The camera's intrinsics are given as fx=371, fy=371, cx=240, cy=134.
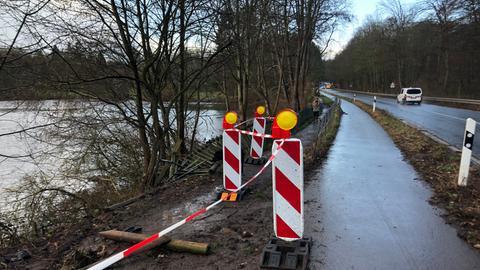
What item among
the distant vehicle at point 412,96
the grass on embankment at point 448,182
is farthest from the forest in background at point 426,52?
the grass on embankment at point 448,182

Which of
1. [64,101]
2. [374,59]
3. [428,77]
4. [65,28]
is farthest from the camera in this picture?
[374,59]

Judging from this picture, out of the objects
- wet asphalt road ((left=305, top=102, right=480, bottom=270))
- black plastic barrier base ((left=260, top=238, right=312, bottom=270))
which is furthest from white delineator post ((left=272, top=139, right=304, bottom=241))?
wet asphalt road ((left=305, top=102, right=480, bottom=270))

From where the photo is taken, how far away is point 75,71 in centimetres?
823

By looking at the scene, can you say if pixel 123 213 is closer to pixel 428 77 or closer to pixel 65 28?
pixel 65 28

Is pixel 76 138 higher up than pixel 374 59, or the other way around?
pixel 374 59

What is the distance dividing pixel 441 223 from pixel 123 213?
15.5 feet

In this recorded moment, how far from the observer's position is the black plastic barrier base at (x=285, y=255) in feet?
12.2

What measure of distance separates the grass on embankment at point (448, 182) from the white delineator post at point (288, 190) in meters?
2.11

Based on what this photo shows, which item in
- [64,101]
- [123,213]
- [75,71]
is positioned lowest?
[123,213]

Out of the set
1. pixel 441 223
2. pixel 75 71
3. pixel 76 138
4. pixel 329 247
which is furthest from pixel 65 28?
pixel 441 223

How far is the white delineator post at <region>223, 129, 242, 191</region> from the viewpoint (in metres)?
6.56

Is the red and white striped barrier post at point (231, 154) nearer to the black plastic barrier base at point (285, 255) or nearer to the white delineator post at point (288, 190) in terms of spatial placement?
the white delineator post at point (288, 190)

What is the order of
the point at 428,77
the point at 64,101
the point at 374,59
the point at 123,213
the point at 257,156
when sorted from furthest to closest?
the point at 374,59
the point at 428,77
the point at 257,156
the point at 64,101
the point at 123,213

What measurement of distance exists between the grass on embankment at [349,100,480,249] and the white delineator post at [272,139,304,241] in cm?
211
